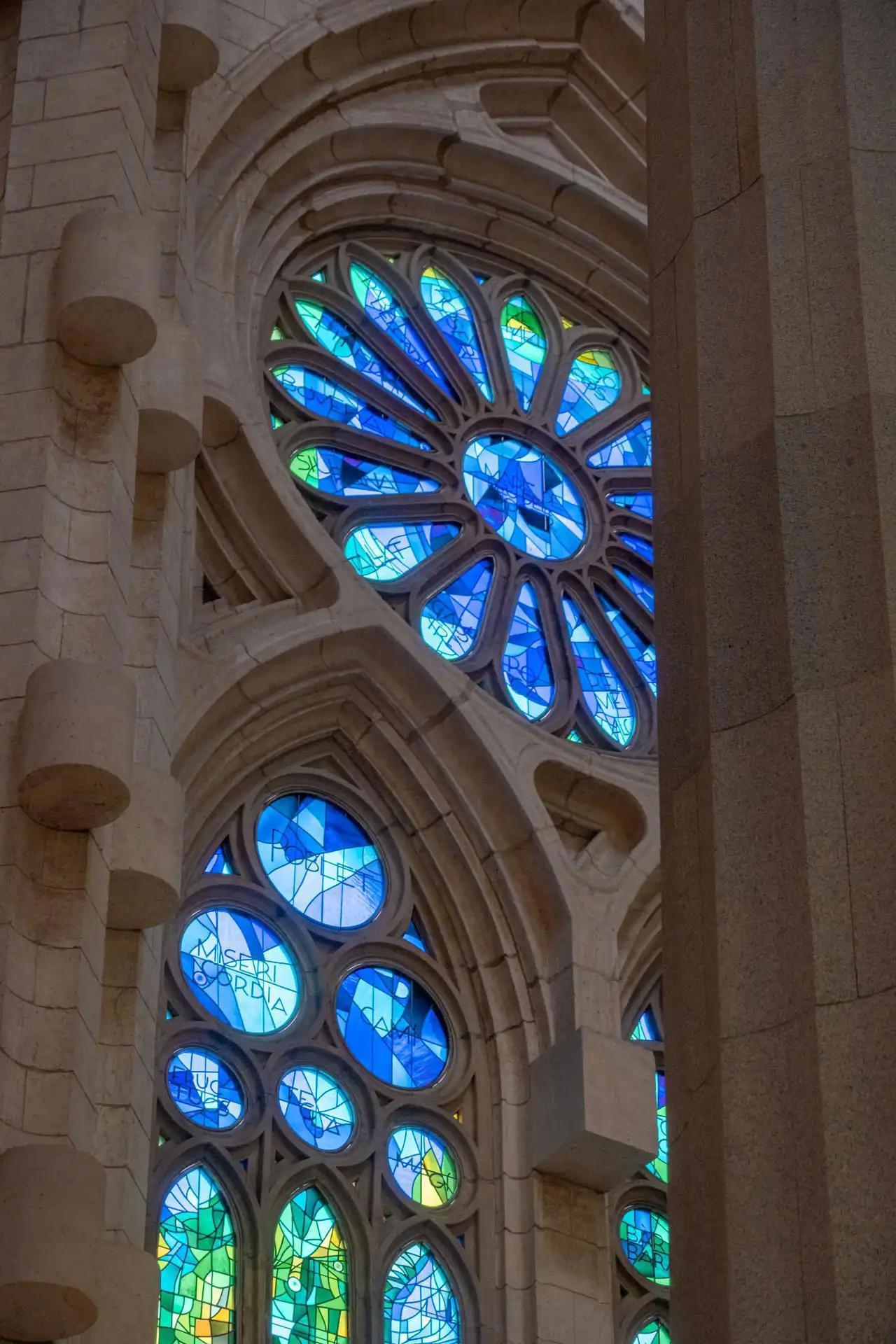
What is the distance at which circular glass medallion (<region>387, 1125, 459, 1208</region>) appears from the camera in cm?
1138

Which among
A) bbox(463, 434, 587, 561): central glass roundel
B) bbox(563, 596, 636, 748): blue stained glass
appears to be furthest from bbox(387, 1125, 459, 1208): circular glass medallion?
bbox(463, 434, 587, 561): central glass roundel

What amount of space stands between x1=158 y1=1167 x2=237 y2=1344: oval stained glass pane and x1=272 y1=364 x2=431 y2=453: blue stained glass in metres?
4.59

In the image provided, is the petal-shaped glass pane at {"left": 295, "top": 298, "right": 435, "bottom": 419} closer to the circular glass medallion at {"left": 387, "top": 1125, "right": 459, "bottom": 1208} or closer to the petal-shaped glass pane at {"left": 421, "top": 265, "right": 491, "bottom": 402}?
the petal-shaped glass pane at {"left": 421, "top": 265, "right": 491, "bottom": 402}

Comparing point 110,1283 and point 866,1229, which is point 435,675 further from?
point 866,1229

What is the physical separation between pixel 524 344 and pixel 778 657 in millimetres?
10508

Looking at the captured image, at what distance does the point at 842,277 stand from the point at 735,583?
737mm

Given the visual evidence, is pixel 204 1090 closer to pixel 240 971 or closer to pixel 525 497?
pixel 240 971

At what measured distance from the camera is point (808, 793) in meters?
4.75

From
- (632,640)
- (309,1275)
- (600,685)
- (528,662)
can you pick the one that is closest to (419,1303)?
(309,1275)

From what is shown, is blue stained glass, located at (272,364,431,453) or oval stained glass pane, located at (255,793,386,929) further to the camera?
blue stained glass, located at (272,364,431,453)

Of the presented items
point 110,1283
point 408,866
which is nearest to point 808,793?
point 110,1283

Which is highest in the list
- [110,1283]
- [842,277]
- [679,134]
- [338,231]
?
[338,231]

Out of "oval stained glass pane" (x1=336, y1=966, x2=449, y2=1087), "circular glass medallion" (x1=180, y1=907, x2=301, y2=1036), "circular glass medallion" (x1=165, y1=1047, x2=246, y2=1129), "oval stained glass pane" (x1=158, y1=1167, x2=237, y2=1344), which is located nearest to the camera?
"oval stained glass pane" (x1=158, y1=1167, x2=237, y2=1344)

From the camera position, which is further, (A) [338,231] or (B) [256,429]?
(A) [338,231]
